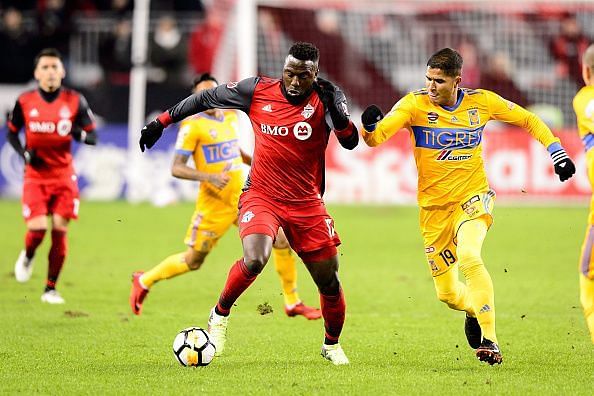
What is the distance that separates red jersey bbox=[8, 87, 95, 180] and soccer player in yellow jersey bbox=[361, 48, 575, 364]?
4.55 metres

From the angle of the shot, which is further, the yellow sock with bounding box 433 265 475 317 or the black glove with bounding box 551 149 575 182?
the yellow sock with bounding box 433 265 475 317

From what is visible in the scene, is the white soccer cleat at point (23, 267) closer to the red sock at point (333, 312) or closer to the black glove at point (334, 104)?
the red sock at point (333, 312)

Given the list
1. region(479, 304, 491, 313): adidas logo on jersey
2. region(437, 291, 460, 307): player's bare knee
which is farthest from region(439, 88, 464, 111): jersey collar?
region(479, 304, 491, 313): adidas logo on jersey

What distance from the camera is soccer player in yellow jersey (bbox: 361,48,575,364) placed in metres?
8.04

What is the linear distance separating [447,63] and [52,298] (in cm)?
518

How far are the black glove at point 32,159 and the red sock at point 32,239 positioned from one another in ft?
2.20

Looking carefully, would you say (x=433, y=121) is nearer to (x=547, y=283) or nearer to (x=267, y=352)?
(x=267, y=352)

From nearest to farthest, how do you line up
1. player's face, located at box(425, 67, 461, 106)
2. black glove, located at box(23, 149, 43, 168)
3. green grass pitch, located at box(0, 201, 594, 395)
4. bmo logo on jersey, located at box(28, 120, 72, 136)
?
1. green grass pitch, located at box(0, 201, 594, 395)
2. player's face, located at box(425, 67, 461, 106)
3. black glove, located at box(23, 149, 43, 168)
4. bmo logo on jersey, located at box(28, 120, 72, 136)

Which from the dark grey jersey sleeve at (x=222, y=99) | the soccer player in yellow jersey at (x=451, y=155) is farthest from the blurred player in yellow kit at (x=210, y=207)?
the dark grey jersey sleeve at (x=222, y=99)

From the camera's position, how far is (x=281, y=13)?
880 inches

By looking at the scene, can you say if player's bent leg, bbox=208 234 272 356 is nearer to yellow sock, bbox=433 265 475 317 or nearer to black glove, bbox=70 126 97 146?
yellow sock, bbox=433 265 475 317

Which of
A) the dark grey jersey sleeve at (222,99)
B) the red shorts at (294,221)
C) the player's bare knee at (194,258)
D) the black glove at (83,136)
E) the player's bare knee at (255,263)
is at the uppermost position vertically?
the dark grey jersey sleeve at (222,99)

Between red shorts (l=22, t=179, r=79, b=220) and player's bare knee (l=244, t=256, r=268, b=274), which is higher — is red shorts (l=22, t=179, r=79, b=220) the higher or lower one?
the higher one

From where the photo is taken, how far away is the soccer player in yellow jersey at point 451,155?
8039 mm
